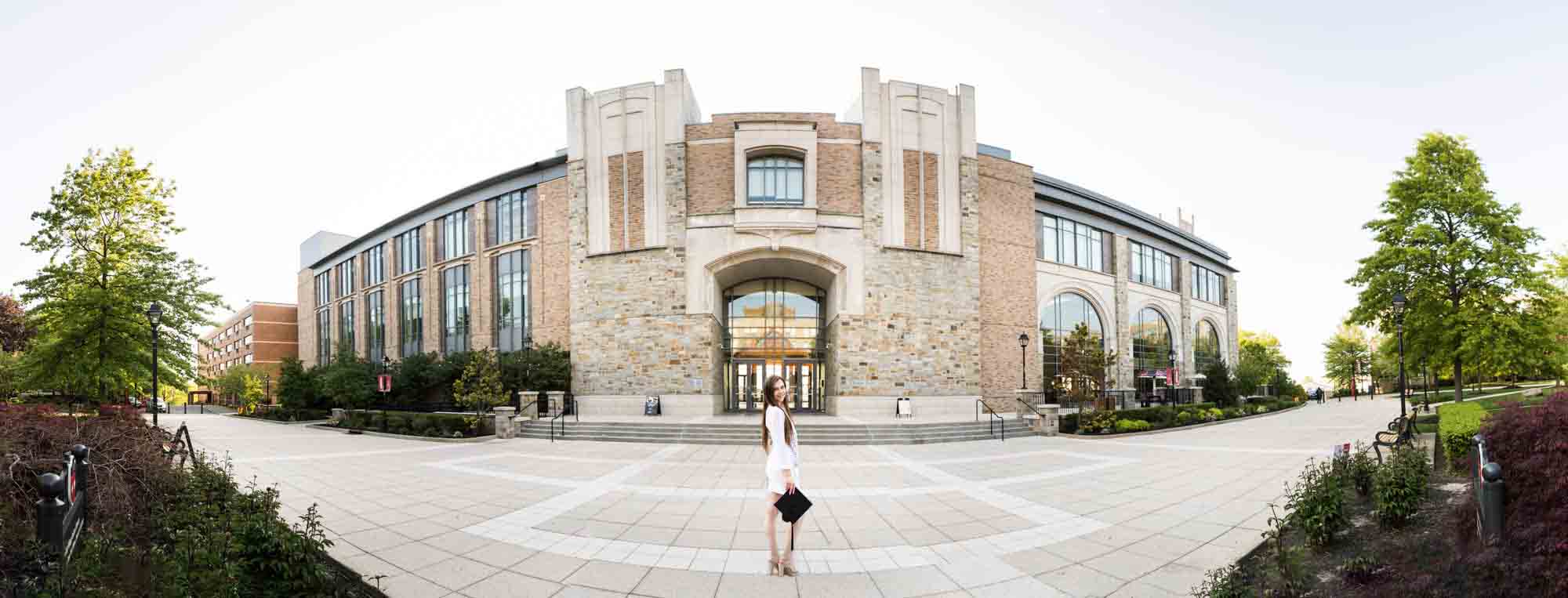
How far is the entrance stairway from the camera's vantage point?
16594mm

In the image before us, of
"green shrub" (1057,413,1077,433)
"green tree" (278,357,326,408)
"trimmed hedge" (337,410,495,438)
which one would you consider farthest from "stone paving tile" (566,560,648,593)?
"green tree" (278,357,326,408)

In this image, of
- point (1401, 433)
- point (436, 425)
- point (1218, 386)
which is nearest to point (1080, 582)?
point (1401, 433)

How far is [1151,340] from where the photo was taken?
34781mm

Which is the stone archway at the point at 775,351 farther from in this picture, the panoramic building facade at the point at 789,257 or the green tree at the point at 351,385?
the green tree at the point at 351,385

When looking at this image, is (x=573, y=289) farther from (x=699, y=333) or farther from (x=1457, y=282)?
(x=1457, y=282)

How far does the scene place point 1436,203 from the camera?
19.6 metres

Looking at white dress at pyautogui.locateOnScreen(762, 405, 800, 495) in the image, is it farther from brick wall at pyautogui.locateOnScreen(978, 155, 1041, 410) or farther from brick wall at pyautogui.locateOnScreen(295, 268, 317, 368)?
brick wall at pyautogui.locateOnScreen(295, 268, 317, 368)

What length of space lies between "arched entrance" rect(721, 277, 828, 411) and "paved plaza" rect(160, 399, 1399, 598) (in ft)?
39.4

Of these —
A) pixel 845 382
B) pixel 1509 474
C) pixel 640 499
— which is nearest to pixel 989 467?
pixel 640 499

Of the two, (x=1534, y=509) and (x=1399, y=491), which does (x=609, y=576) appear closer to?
(x=1534, y=509)

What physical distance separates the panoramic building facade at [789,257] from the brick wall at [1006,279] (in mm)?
87

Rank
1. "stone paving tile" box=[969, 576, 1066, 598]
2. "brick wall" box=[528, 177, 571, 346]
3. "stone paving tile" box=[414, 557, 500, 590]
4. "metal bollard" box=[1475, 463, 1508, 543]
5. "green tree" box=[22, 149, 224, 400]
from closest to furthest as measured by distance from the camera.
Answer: "metal bollard" box=[1475, 463, 1508, 543] → "stone paving tile" box=[969, 576, 1066, 598] → "stone paving tile" box=[414, 557, 500, 590] → "green tree" box=[22, 149, 224, 400] → "brick wall" box=[528, 177, 571, 346]

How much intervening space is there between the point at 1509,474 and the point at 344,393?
33.2 meters

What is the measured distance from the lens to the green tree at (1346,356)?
177 feet
